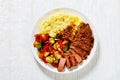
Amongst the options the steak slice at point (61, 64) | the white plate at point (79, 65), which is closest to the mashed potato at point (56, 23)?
the white plate at point (79, 65)

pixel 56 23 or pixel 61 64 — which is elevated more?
pixel 56 23

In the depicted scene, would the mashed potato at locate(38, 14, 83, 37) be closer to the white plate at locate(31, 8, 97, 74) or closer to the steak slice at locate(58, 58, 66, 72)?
the white plate at locate(31, 8, 97, 74)

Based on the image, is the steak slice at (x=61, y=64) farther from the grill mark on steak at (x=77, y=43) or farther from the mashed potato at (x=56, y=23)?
the mashed potato at (x=56, y=23)

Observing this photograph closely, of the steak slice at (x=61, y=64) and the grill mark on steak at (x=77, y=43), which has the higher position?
the grill mark on steak at (x=77, y=43)

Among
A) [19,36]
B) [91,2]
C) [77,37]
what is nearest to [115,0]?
[91,2]

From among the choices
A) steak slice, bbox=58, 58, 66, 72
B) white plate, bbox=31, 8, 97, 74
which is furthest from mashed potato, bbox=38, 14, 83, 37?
steak slice, bbox=58, 58, 66, 72

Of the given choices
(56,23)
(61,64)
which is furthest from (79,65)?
(56,23)

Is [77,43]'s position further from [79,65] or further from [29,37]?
[29,37]
